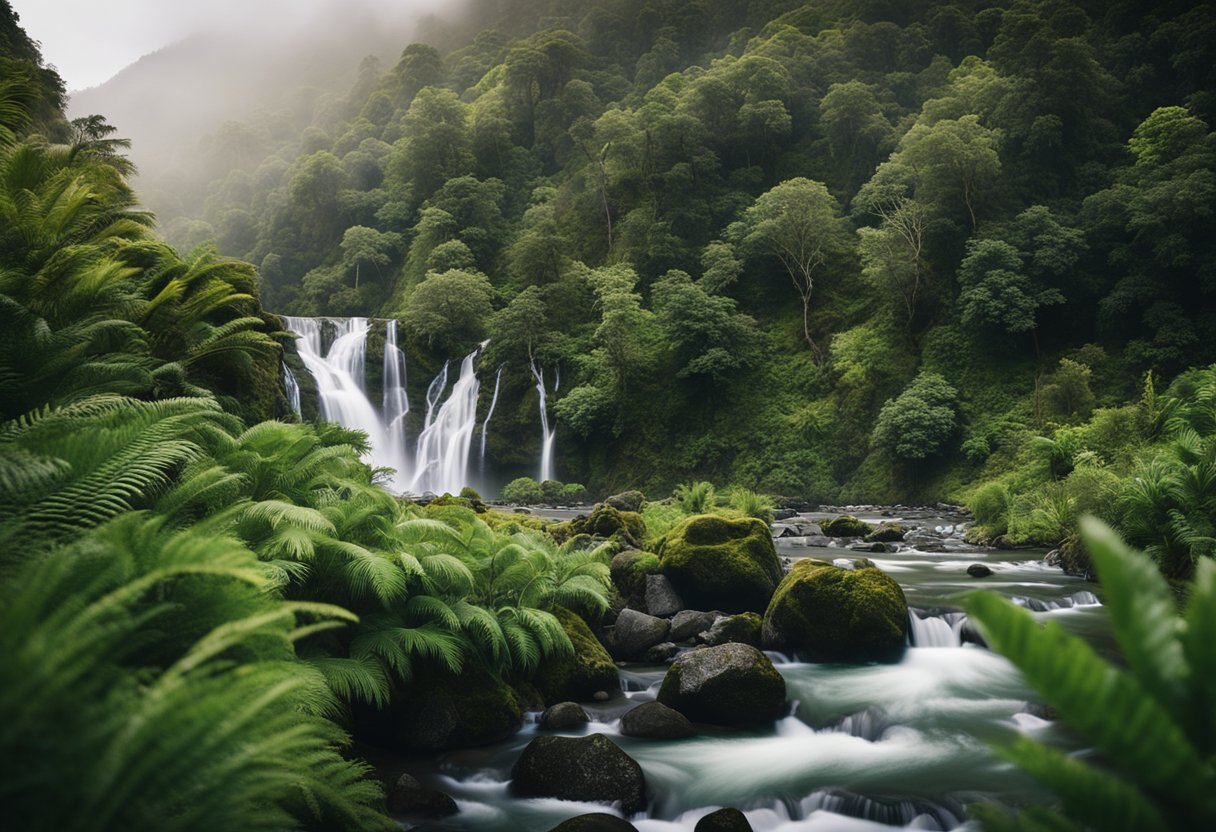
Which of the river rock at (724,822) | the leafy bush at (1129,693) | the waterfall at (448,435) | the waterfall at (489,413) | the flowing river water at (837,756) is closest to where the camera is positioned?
the leafy bush at (1129,693)

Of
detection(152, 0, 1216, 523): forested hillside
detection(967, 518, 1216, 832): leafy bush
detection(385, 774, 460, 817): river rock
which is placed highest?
detection(152, 0, 1216, 523): forested hillside

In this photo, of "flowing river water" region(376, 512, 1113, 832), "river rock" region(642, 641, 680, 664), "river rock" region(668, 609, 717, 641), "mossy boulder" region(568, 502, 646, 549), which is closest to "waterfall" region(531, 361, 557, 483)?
"mossy boulder" region(568, 502, 646, 549)

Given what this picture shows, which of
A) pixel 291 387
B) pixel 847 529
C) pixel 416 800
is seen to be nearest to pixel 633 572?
pixel 416 800

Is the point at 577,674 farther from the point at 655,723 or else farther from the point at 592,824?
the point at 592,824

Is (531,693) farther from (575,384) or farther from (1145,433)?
(575,384)

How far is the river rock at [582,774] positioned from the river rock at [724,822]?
0.83 metres

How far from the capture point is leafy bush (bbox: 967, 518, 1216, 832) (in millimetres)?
1238

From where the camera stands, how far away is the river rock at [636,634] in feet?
31.2

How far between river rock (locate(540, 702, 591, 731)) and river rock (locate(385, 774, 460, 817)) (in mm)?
1625

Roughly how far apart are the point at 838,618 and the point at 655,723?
3495 millimetres

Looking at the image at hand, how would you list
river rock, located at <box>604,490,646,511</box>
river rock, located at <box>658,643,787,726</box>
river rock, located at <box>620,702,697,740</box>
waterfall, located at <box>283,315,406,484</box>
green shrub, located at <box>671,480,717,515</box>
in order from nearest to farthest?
river rock, located at <box>620,702,697,740</box>, river rock, located at <box>658,643,787,726</box>, green shrub, located at <box>671,480,717,515</box>, river rock, located at <box>604,490,646,511</box>, waterfall, located at <box>283,315,406,484</box>

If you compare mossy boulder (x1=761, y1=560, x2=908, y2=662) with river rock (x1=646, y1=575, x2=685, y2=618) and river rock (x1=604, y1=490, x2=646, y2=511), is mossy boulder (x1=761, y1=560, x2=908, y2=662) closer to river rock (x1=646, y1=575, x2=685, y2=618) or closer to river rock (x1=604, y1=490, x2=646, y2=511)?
river rock (x1=646, y1=575, x2=685, y2=618)

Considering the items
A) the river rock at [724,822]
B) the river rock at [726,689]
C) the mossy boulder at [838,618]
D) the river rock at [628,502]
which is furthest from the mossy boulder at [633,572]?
the river rock at [628,502]

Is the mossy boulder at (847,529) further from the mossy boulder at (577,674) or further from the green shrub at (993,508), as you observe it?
the mossy boulder at (577,674)
